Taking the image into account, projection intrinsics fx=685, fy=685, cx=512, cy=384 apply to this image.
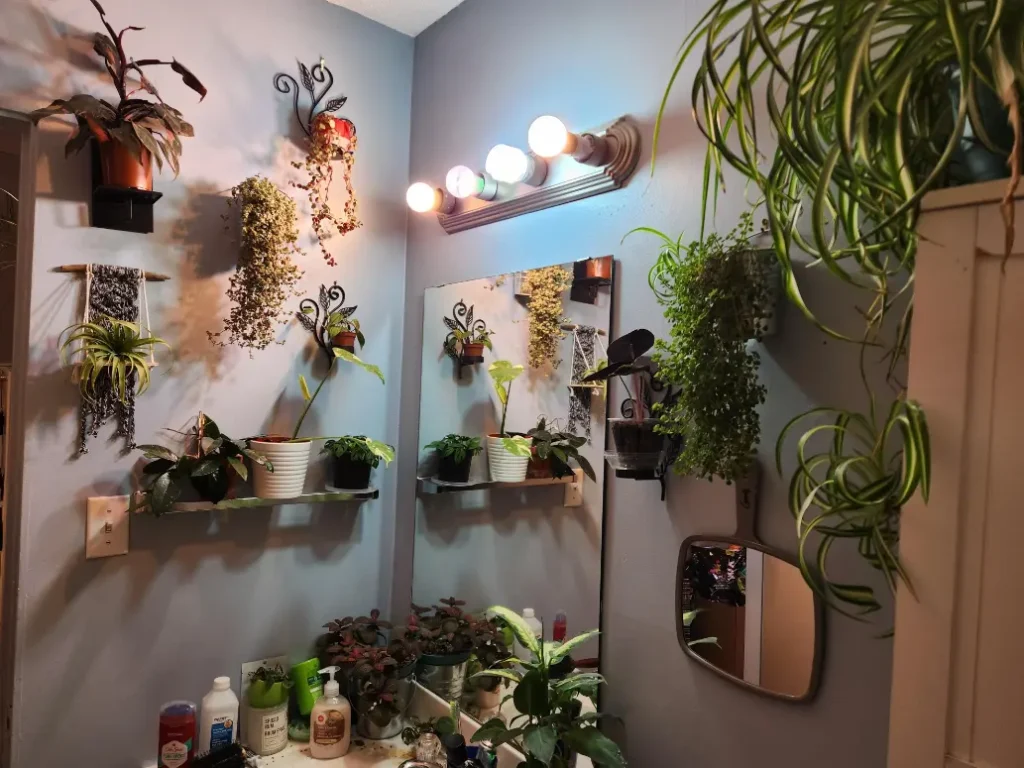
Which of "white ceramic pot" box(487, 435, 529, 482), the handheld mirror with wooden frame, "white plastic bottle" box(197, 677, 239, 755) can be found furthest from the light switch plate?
the handheld mirror with wooden frame

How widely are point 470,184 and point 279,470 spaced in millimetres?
814

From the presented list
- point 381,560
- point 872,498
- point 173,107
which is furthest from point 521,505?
point 173,107

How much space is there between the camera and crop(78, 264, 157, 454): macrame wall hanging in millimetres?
1461

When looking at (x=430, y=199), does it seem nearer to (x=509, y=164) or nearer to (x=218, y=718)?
(x=509, y=164)

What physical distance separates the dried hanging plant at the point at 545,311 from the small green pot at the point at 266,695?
0.97 meters

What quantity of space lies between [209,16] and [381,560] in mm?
1445

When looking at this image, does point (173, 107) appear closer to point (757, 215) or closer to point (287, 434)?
point (287, 434)

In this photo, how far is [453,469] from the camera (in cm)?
175

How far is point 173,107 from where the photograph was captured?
5.13 feet

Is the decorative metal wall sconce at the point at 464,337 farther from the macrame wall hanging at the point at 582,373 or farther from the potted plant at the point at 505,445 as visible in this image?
the macrame wall hanging at the point at 582,373

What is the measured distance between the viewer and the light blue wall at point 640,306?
979 millimetres

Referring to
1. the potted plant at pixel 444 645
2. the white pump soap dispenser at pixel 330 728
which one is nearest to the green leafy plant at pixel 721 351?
the potted plant at pixel 444 645

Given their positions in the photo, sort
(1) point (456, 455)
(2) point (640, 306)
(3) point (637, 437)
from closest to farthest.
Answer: (3) point (637, 437), (2) point (640, 306), (1) point (456, 455)

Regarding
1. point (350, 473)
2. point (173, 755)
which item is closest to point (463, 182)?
point (350, 473)
